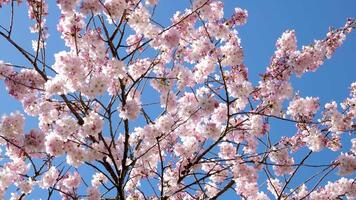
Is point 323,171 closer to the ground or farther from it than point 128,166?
closer to the ground

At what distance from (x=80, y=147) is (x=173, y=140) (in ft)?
8.08

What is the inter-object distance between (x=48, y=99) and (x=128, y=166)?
60.5 inches

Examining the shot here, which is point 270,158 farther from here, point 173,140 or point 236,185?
point 173,140

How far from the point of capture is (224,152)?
8.95 meters

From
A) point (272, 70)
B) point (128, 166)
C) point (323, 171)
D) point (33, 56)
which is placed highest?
point (33, 56)

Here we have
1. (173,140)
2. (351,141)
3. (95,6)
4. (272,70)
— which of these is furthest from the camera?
(173,140)

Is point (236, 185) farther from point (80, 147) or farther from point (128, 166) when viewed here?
point (80, 147)

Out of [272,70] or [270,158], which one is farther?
[270,158]

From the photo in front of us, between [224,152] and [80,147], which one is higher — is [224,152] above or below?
above

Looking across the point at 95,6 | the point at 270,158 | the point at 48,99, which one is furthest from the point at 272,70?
the point at 48,99

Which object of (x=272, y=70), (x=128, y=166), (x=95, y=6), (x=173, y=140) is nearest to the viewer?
(x=95, y=6)

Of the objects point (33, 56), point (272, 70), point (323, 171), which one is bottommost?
point (323, 171)

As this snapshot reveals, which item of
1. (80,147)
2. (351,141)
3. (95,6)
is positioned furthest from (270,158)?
(95,6)

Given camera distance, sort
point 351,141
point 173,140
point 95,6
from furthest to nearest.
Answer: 1. point 173,140
2. point 351,141
3. point 95,6
